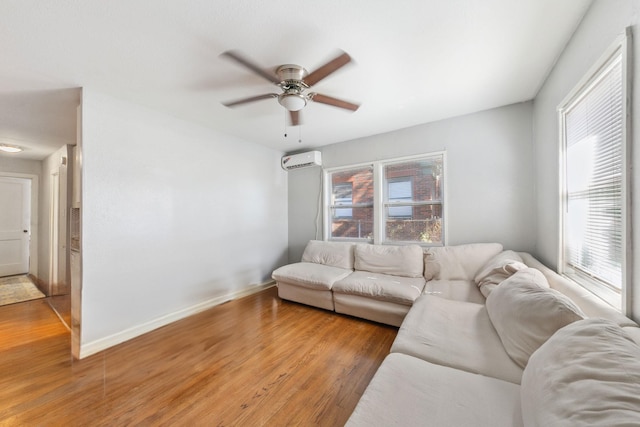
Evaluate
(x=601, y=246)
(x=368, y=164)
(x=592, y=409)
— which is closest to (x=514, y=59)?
(x=601, y=246)

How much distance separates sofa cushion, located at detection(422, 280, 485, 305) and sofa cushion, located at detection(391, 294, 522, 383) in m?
0.33

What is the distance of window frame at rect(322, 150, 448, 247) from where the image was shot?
10.1 feet

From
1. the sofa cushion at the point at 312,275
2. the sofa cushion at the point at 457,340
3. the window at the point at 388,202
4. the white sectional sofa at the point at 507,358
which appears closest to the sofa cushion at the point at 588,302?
the white sectional sofa at the point at 507,358

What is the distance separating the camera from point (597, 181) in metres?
1.51

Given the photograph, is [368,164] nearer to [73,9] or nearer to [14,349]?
[73,9]

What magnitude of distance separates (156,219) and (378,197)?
290 cm

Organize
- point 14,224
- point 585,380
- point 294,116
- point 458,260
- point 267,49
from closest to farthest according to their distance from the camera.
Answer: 1. point 585,380
2. point 267,49
3. point 294,116
4. point 458,260
5. point 14,224

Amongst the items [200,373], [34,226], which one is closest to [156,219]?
[200,373]

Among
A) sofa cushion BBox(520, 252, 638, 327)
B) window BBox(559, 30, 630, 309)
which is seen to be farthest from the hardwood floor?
window BBox(559, 30, 630, 309)

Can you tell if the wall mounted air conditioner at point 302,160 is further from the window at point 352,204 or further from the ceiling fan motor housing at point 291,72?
the ceiling fan motor housing at point 291,72

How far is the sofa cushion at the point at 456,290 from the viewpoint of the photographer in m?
2.16

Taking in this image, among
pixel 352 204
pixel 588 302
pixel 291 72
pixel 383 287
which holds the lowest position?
pixel 383 287

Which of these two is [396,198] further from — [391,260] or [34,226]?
[34,226]

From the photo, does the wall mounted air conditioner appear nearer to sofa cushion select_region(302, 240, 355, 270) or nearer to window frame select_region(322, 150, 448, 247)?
window frame select_region(322, 150, 448, 247)
